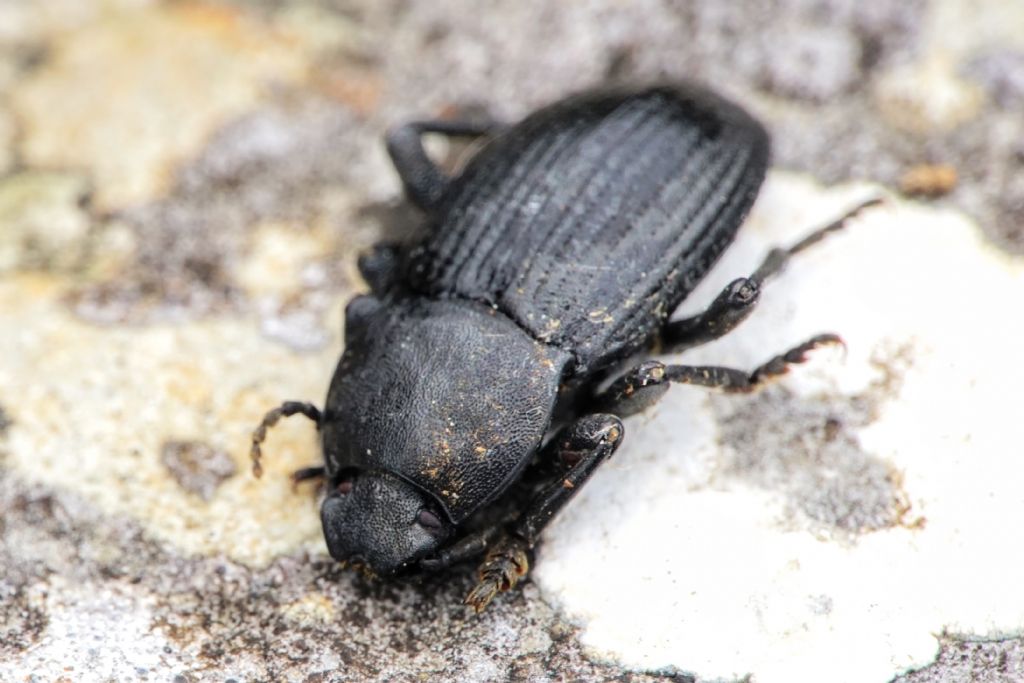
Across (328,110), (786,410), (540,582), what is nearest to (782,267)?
(786,410)

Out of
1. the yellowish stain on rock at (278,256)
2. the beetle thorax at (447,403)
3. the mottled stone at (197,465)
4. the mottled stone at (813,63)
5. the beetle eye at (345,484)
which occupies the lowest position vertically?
the mottled stone at (197,465)

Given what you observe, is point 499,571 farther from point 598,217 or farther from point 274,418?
point 598,217

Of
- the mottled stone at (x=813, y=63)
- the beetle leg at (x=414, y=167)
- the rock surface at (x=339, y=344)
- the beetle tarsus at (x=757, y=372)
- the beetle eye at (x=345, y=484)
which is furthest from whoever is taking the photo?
the mottled stone at (x=813, y=63)

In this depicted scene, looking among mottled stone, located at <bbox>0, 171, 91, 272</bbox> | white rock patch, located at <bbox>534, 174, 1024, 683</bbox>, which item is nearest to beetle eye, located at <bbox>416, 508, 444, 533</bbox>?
white rock patch, located at <bbox>534, 174, 1024, 683</bbox>

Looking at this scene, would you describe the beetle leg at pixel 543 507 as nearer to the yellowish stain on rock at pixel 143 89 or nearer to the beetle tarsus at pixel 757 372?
the beetle tarsus at pixel 757 372

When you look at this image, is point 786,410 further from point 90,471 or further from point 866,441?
point 90,471

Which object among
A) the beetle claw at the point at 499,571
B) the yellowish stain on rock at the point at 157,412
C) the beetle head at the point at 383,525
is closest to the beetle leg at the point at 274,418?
the yellowish stain on rock at the point at 157,412

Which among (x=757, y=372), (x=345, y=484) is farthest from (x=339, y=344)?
(x=757, y=372)
